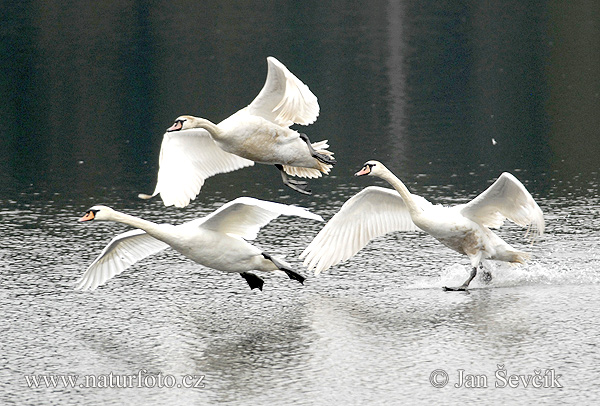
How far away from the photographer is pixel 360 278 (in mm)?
11266

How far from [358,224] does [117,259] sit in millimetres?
2469

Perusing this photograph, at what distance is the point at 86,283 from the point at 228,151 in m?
1.86

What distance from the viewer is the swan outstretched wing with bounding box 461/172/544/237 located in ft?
34.9

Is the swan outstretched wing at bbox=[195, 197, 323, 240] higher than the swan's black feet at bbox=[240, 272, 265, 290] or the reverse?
higher

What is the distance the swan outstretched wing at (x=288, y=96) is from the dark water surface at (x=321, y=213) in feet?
5.48

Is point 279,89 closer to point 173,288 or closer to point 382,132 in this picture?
point 173,288

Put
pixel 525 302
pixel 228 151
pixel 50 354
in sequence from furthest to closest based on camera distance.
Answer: pixel 228 151, pixel 525 302, pixel 50 354

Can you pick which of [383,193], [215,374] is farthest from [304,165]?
[215,374]

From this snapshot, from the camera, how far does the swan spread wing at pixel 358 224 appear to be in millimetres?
11383

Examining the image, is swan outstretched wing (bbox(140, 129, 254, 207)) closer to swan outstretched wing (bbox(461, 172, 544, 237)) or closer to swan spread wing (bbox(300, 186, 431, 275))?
swan spread wing (bbox(300, 186, 431, 275))

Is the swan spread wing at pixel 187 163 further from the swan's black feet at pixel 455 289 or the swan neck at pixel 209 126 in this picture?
the swan's black feet at pixel 455 289

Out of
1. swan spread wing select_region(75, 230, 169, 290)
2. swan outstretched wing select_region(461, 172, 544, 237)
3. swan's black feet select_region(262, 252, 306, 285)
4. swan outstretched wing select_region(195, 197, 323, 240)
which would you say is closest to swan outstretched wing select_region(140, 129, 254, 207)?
swan spread wing select_region(75, 230, 169, 290)

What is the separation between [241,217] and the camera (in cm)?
1011

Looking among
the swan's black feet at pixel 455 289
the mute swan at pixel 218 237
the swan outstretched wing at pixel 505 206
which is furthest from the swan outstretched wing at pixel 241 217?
the swan outstretched wing at pixel 505 206
